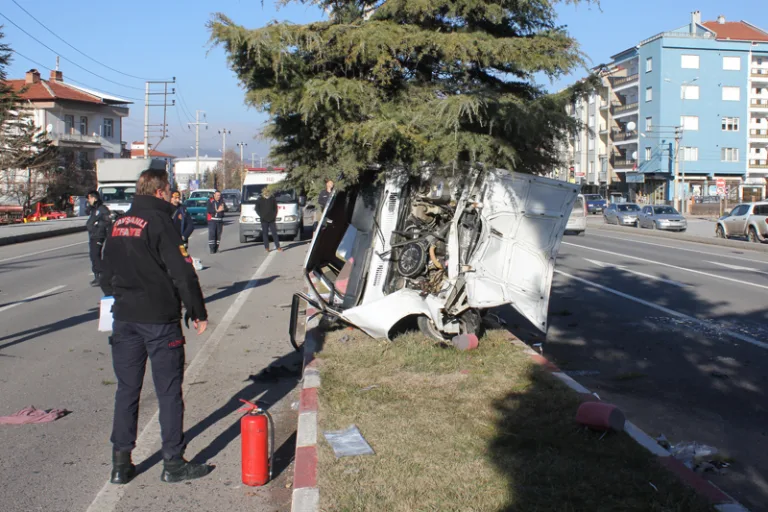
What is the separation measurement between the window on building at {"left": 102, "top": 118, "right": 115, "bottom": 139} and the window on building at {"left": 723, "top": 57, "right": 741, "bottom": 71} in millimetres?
55184

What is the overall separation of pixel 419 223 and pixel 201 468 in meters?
4.25

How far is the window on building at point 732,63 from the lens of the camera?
222 ft

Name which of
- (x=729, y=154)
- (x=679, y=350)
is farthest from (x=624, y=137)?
(x=679, y=350)

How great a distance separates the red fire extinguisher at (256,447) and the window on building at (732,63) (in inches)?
2859

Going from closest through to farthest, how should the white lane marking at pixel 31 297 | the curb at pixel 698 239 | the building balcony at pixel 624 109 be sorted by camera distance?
1. the white lane marking at pixel 31 297
2. the curb at pixel 698 239
3. the building balcony at pixel 624 109

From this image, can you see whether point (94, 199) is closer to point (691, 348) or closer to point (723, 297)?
point (691, 348)

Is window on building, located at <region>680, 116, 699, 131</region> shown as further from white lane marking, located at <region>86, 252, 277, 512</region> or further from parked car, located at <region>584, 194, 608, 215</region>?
white lane marking, located at <region>86, 252, 277, 512</region>

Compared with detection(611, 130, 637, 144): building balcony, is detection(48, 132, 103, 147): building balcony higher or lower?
lower

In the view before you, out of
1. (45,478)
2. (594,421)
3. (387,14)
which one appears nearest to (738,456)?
(594,421)

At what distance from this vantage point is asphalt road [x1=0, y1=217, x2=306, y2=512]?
475cm

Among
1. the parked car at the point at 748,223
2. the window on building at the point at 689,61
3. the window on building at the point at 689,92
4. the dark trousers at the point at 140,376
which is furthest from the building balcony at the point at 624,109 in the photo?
the dark trousers at the point at 140,376

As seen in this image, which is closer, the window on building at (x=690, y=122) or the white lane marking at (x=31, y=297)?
the white lane marking at (x=31, y=297)

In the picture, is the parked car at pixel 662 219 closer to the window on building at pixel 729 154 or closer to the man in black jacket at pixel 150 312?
the window on building at pixel 729 154

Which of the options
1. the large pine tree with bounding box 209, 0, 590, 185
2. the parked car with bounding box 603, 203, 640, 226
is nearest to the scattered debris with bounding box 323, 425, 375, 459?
the large pine tree with bounding box 209, 0, 590, 185
